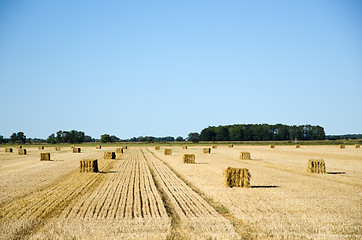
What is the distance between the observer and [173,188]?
18.8 m

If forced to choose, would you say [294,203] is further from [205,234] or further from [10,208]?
[10,208]

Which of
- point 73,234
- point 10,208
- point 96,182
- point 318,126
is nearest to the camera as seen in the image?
point 73,234

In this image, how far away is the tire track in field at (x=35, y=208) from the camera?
1059cm

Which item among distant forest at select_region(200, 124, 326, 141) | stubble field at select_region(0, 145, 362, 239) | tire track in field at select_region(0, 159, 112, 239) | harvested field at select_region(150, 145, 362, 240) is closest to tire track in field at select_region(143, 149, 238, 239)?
stubble field at select_region(0, 145, 362, 239)

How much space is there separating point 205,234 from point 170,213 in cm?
288

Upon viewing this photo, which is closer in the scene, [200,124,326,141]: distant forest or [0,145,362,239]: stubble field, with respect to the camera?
[0,145,362,239]: stubble field

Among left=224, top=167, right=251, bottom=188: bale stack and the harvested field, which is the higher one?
left=224, top=167, right=251, bottom=188: bale stack

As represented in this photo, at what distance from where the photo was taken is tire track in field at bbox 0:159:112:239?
10.6 m

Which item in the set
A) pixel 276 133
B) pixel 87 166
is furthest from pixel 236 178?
pixel 276 133

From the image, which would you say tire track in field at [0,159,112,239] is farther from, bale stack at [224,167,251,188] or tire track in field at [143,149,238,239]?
bale stack at [224,167,251,188]

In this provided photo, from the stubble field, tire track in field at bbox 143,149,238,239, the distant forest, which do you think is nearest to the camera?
tire track in field at bbox 143,149,238,239

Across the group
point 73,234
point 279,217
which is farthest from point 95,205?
point 279,217

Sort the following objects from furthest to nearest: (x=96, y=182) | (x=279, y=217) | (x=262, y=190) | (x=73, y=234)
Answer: (x=96, y=182) < (x=262, y=190) < (x=279, y=217) < (x=73, y=234)

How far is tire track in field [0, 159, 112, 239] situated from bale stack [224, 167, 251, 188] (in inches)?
282
